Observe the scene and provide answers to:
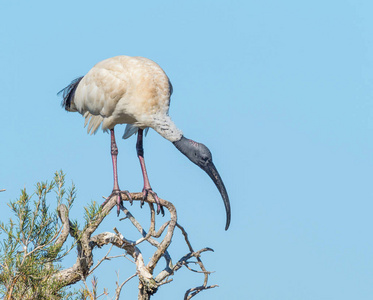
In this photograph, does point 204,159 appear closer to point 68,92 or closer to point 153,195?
point 153,195

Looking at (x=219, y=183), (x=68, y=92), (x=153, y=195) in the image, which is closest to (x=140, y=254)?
(x=153, y=195)

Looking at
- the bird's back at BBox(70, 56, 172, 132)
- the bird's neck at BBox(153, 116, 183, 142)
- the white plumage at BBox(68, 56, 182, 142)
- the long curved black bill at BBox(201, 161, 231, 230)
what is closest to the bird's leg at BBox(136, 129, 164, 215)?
the white plumage at BBox(68, 56, 182, 142)

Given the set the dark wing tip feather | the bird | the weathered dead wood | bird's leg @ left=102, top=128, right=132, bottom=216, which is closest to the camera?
the weathered dead wood

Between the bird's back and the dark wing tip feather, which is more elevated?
the dark wing tip feather

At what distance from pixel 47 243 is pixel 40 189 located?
37 cm

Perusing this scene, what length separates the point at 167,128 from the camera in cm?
809

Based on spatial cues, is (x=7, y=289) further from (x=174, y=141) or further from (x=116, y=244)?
(x=174, y=141)

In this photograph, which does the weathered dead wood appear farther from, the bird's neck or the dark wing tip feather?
the dark wing tip feather

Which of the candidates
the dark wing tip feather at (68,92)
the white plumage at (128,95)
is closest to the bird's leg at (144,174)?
the white plumage at (128,95)

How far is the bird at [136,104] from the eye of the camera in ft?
26.1

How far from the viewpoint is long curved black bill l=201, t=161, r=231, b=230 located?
783 centimetres

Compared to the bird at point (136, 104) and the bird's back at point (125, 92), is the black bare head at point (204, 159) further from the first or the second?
the bird's back at point (125, 92)

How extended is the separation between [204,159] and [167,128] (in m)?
0.53

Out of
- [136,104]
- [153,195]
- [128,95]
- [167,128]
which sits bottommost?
[153,195]
